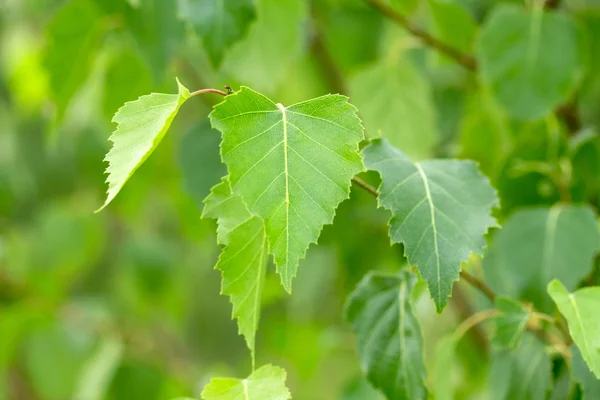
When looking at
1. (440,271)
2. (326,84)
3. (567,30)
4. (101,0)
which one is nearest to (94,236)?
(326,84)

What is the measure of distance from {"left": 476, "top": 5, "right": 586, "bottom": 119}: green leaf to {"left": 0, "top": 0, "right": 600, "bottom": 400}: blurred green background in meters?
0.03

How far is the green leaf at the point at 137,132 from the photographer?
0.40 metres

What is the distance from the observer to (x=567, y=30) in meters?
0.76

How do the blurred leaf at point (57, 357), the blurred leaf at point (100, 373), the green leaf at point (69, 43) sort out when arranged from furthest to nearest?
the blurred leaf at point (57, 357) < the blurred leaf at point (100, 373) < the green leaf at point (69, 43)

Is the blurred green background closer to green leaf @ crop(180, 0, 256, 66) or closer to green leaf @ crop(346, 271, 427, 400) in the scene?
green leaf @ crop(180, 0, 256, 66)

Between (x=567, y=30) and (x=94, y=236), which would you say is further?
(x=94, y=236)

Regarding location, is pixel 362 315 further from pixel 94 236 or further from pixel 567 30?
pixel 94 236

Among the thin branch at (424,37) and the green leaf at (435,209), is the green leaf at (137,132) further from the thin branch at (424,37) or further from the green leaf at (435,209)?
the thin branch at (424,37)

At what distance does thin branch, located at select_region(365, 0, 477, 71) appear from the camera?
76 cm

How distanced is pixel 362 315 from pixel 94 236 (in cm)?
105

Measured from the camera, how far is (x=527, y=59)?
2.43 feet

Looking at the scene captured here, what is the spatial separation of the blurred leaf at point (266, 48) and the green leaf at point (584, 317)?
0.36 meters

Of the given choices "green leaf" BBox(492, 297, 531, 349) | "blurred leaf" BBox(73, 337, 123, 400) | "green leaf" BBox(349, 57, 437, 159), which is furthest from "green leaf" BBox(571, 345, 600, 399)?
"blurred leaf" BBox(73, 337, 123, 400)

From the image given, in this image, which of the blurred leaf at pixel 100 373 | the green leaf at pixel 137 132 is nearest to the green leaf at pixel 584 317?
the green leaf at pixel 137 132
